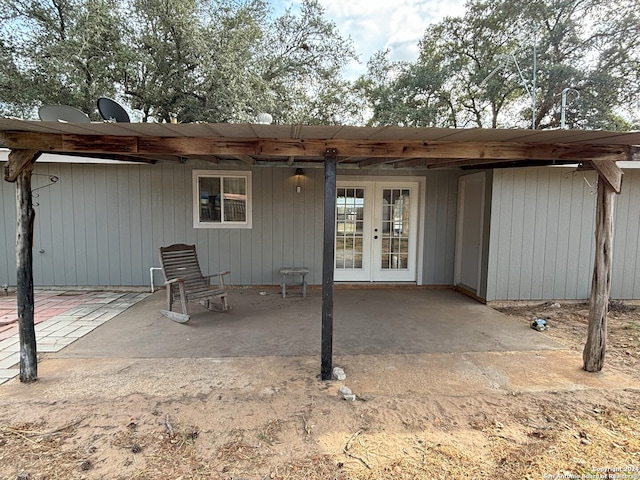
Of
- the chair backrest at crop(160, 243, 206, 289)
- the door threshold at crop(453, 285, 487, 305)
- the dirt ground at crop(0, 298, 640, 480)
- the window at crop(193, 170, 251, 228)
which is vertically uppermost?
the window at crop(193, 170, 251, 228)

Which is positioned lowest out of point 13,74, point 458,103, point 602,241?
point 602,241

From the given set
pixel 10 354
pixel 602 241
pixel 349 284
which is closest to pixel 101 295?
pixel 10 354

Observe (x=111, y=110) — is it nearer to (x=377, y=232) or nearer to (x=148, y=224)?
(x=148, y=224)

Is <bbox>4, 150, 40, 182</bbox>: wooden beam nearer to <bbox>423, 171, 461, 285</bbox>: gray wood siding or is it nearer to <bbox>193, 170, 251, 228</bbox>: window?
<bbox>193, 170, 251, 228</bbox>: window

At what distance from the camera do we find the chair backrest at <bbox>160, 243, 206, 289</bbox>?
177 inches

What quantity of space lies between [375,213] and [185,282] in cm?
335

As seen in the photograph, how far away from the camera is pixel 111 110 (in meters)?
3.04

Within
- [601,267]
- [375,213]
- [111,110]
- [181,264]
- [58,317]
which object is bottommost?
[58,317]

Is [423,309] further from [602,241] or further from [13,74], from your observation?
[13,74]

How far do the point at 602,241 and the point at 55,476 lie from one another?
4.22 m

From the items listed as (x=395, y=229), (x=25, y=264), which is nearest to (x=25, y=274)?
(x=25, y=264)

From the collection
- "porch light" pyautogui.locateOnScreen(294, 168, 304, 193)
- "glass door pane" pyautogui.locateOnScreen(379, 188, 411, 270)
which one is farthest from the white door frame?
"porch light" pyautogui.locateOnScreen(294, 168, 304, 193)

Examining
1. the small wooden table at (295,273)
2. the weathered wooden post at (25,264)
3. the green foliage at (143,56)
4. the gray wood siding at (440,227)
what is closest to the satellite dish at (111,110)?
the weathered wooden post at (25,264)

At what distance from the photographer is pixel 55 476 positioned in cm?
180
